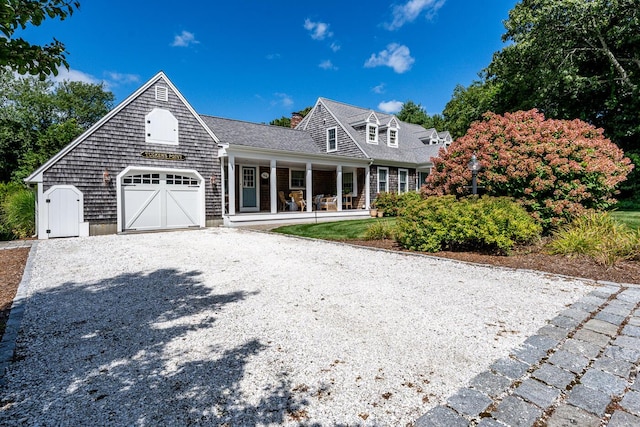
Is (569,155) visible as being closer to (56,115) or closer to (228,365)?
(228,365)

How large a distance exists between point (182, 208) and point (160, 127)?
3.20 m

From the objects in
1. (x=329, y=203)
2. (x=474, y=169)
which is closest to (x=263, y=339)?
(x=474, y=169)

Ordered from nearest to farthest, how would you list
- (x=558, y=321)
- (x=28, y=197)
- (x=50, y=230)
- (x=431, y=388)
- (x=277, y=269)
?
(x=431, y=388) < (x=558, y=321) < (x=277, y=269) < (x=50, y=230) < (x=28, y=197)

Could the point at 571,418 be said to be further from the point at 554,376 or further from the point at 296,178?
the point at 296,178

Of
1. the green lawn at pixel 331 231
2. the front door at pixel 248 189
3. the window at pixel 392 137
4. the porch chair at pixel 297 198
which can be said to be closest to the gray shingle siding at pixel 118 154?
the front door at pixel 248 189

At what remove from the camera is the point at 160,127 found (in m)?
12.4

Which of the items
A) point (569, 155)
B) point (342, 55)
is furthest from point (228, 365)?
point (342, 55)

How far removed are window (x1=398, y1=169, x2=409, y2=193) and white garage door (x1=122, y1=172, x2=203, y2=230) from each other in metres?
11.8

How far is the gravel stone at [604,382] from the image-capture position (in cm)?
238

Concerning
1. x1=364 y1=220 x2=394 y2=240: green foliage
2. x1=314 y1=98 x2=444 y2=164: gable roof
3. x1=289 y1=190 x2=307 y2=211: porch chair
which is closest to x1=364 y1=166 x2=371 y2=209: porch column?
x1=314 y1=98 x2=444 y2=164: gable roof

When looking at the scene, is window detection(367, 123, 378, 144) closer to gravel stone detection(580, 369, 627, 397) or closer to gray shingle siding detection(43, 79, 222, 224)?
gray shingle siding detection(43, 79, 222, 224)

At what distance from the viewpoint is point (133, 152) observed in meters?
11.9

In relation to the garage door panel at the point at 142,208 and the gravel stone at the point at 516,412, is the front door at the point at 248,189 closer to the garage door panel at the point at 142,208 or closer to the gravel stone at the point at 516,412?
the garage door panel at the point at 142,208

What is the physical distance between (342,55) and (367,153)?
10.3 m
